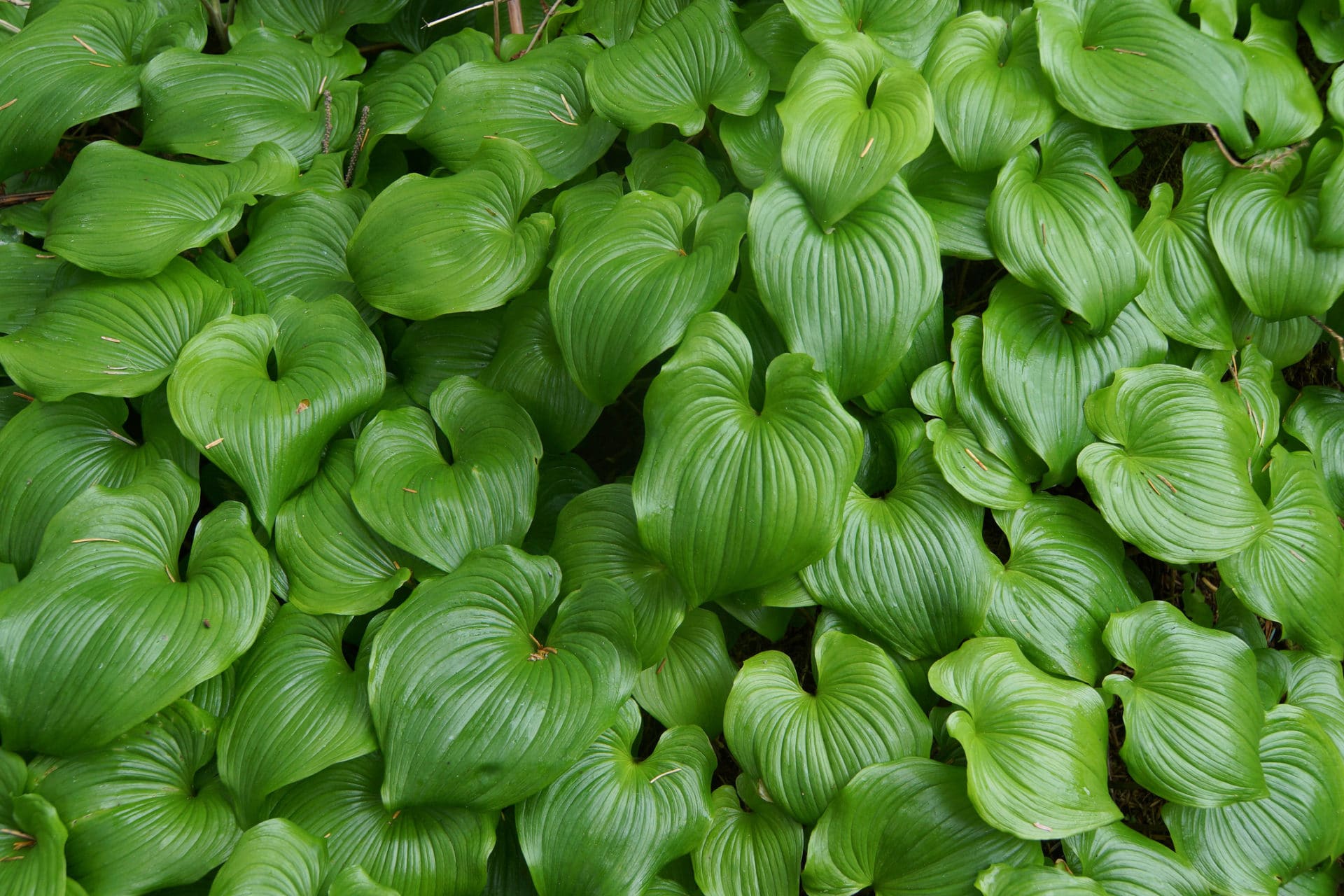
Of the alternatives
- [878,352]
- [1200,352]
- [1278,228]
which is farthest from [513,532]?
[1278,228]

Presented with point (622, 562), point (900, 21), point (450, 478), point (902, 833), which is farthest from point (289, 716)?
point (900, 21)

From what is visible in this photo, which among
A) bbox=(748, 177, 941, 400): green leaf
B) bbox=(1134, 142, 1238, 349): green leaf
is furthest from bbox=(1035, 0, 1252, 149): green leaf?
bbox=(748, 177, 941, 400): green leaf

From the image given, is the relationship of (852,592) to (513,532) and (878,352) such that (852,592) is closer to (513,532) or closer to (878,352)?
(878,352)

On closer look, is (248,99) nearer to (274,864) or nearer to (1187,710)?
(274,864)

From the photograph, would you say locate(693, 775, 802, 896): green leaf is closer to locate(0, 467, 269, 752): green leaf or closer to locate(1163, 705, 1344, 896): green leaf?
locate(1163, 705, 1344, 896): green leaf

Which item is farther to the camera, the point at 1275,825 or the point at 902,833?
the point at 1275,825

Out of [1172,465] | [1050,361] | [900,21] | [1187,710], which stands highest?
[900,21]

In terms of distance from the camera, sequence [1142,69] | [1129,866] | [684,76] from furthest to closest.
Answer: [684,76] → [1142,69] → [1129,866]
